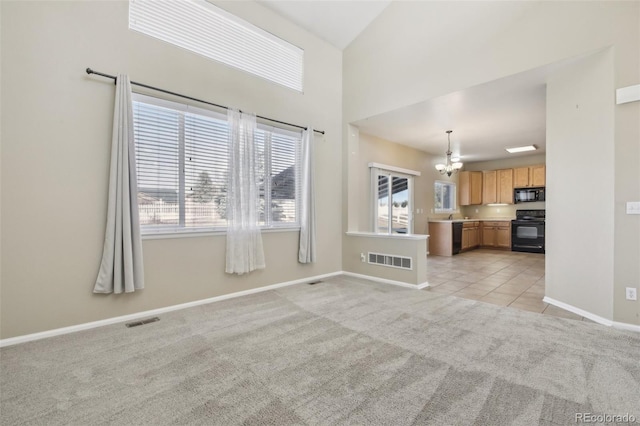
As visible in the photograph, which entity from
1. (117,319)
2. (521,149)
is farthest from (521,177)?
(117,319)

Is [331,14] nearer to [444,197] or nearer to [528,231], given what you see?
[444,197]

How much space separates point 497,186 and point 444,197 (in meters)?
1.66

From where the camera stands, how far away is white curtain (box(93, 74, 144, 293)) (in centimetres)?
289

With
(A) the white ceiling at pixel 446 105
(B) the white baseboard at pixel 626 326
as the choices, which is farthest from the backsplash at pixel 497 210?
(B) the white baseboard at pixel 626 326

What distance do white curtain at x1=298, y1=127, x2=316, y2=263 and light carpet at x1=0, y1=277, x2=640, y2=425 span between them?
147cm

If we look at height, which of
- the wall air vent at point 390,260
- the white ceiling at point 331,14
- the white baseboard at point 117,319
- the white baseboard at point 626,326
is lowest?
the white baseboard at point 117,319

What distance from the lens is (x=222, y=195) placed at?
380cm

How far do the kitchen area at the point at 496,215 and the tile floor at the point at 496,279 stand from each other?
0.50 meters

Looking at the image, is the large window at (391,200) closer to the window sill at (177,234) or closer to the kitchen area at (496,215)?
the kitchen area at (496,215)

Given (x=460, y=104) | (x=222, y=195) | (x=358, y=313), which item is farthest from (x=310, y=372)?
(x=460, y=104)

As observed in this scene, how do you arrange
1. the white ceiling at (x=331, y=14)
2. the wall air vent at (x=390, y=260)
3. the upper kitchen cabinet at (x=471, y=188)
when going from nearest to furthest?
the white ceiling at (x=331, y=14)
the wall air vent at (x=390, y=260)
the upper kitchen cabinet at (x=471, y=188)

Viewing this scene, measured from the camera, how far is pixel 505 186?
867 centimetres

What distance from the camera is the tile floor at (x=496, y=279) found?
3.67 metres

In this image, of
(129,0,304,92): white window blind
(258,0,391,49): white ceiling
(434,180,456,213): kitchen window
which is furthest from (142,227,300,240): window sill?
(434,180,456,213): kitchen window
